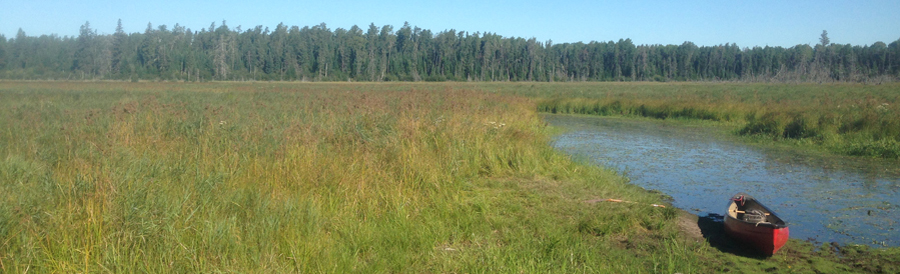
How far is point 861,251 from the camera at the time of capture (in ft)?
19.7

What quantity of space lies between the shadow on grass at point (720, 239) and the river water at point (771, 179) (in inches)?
17.7

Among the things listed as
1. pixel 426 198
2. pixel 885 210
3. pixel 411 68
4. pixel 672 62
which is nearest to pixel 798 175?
pixel 885 210

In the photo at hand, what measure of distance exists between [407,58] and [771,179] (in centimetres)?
8754

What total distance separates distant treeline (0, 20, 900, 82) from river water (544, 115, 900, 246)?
2710 inches

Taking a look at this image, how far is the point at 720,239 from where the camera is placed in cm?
650

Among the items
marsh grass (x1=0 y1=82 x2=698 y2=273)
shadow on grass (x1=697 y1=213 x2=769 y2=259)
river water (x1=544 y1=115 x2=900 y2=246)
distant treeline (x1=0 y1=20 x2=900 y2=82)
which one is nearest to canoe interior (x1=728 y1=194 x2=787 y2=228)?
shadow on grass (x1=697 y1=213 x2=769 y2=259)

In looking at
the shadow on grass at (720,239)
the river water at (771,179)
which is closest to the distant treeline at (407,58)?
the river water at (771,179)

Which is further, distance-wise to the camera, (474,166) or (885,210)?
(474,166)

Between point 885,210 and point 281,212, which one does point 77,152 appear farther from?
point 885,210

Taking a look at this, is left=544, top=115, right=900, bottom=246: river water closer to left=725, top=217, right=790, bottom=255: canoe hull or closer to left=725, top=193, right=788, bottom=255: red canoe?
left=725, top=193, right=788, bottom=255: red canoe

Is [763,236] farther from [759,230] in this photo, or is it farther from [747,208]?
[747,208]

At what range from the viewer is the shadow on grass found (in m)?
5.96

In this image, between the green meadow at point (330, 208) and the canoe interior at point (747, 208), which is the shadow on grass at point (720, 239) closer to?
the green meadow at point (330, 208)

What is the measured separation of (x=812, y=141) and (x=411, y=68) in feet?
261
